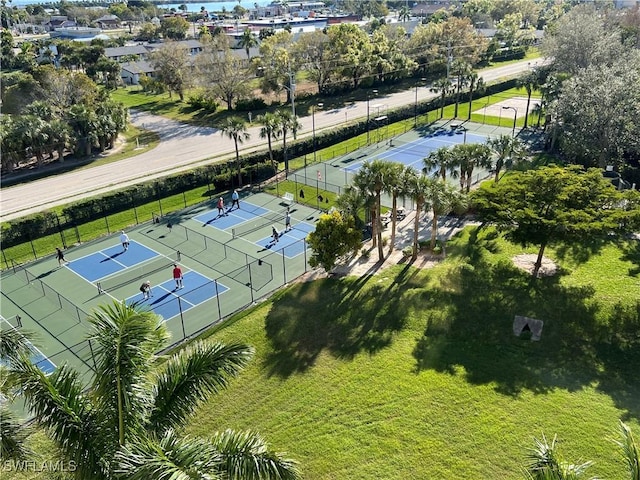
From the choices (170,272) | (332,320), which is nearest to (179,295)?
(170,272)

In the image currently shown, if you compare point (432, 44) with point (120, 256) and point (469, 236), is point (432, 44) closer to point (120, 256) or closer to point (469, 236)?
point (469, 236)

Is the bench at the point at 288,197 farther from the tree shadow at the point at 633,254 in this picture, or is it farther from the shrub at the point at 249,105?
→ the shrub at the point at 249,105

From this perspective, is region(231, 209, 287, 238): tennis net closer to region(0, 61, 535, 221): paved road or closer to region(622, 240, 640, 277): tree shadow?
region(0, 61, 535, 221): paved road

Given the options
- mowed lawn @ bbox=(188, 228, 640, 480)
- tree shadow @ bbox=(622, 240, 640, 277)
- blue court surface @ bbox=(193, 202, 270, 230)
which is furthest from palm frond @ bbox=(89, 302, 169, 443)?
blue court surface @ bbox=(193, 202, 270, 230)

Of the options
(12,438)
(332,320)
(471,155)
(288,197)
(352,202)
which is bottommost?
(332,320)

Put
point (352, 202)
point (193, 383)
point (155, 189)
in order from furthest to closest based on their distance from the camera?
1. point (155, 189)
2. point (352, 202)
3. point (193, 383)

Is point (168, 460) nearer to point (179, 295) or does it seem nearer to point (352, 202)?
point (179, 295)
